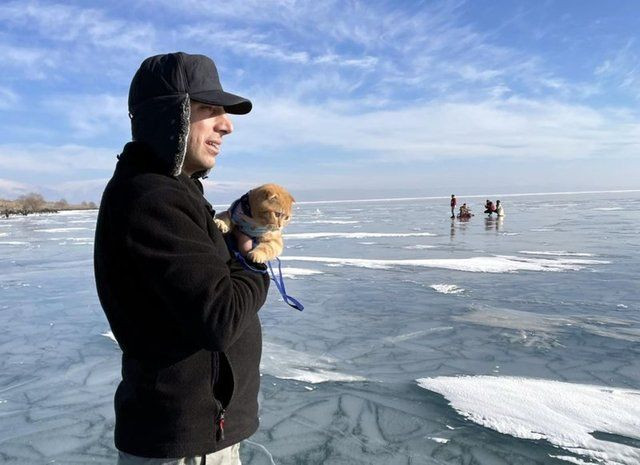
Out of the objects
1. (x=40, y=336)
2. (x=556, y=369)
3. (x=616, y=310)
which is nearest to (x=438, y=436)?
(x=556, y=369)

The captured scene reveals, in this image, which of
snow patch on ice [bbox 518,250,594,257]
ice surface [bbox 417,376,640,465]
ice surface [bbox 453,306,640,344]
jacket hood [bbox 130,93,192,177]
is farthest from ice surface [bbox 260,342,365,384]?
snow patch on ice [bbox 518,250,594,257]

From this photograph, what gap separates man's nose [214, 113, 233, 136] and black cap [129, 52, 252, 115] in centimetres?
8

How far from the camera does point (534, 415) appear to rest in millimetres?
3516

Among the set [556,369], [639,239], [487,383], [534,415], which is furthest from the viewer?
[639,239]

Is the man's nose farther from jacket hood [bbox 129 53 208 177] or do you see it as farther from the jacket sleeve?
the jacket sleeve

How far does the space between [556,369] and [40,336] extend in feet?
18.5

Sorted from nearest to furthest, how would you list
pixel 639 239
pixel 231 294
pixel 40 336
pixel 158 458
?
pixel 231 294
pixel 158 458
pixel 40 336
pixel 639 239

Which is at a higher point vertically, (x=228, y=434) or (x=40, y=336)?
(x=228, y=434)

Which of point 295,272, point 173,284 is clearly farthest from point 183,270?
point 295,272

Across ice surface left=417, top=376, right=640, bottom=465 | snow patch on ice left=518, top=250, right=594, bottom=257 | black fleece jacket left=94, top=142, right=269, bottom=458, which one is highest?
black fleece jacket left=94, top=142, right=269, bottom=458

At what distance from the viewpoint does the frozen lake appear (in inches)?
126

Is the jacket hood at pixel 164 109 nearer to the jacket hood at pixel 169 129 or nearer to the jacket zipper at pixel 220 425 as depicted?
the jacket hood at pixel 169 129

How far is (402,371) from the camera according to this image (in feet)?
14.6

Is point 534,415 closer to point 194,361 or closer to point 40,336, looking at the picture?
point 194,361
